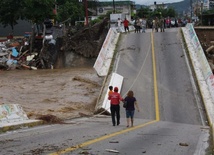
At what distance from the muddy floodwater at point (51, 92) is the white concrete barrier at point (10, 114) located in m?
1.56

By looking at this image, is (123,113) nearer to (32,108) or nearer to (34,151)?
(32,108)

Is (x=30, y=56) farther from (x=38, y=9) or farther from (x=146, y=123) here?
(x=146, y=123)

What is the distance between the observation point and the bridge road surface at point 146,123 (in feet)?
39.4

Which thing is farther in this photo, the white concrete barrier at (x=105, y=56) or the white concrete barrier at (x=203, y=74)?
the white concrete barrier at (x=105, y=56)

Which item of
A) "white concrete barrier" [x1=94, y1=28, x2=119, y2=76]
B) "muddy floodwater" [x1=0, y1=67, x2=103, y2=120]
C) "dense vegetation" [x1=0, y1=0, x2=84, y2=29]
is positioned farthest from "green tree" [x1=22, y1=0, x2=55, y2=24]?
"white concrete barrier" [x1=94, y1=28, x2=119, y2=76]

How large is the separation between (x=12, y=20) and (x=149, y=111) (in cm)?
5332

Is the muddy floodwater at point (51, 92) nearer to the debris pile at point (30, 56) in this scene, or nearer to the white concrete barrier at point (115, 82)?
the white concrete barrier at point (115, 82)

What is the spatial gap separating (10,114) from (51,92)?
42.0ft

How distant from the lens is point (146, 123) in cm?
1942

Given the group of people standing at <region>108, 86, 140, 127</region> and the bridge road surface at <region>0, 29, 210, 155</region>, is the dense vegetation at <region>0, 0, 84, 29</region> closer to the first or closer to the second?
the bridge road surface at <region>0, 29, 210, 155</region>

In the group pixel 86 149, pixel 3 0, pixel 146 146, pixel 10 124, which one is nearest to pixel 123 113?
pixel 10 124

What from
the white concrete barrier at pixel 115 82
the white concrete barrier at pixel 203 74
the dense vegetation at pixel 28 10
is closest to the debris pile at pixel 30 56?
the dense vegetation at pixel 28 10

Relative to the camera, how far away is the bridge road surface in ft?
39.4

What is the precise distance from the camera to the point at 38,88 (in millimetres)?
32781
